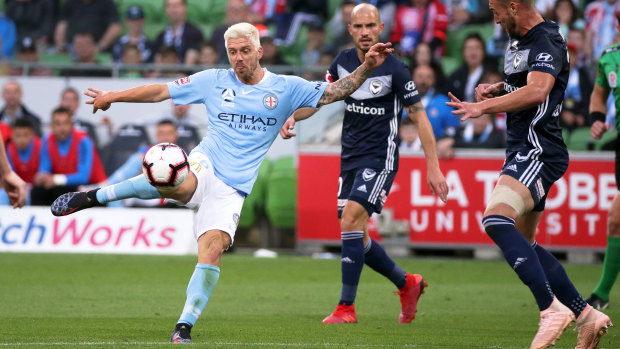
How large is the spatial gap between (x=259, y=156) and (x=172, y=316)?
1.80 meters

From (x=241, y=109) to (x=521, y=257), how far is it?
227cm

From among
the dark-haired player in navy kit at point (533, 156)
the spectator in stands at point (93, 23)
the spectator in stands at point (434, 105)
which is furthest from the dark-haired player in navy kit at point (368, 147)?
the spectator in stands at point (93, 23)

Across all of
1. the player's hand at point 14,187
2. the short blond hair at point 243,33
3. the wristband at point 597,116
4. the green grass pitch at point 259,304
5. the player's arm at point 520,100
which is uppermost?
the short blond hair at point 243,33

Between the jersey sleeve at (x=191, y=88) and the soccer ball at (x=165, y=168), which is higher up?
the jersey sleeve at (x=191, y=88)

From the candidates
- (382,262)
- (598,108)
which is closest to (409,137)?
(598,108)

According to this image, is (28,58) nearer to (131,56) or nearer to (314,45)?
(131,56)

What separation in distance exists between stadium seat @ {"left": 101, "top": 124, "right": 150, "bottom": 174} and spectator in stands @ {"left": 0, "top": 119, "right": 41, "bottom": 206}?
110cm

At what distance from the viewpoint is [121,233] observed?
13.7 metres

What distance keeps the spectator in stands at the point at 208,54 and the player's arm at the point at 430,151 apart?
8.80 m

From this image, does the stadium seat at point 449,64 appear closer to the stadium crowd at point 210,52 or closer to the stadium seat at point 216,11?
the stadium crowd at point 210,52

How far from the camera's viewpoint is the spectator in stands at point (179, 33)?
1755 centimetres

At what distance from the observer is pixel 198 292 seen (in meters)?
6.35

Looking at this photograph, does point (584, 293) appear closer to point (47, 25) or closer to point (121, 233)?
point (121, 233)

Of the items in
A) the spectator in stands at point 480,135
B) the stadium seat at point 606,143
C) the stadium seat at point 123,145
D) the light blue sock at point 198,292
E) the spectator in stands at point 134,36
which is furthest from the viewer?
the spectator in stands at point 134,36
